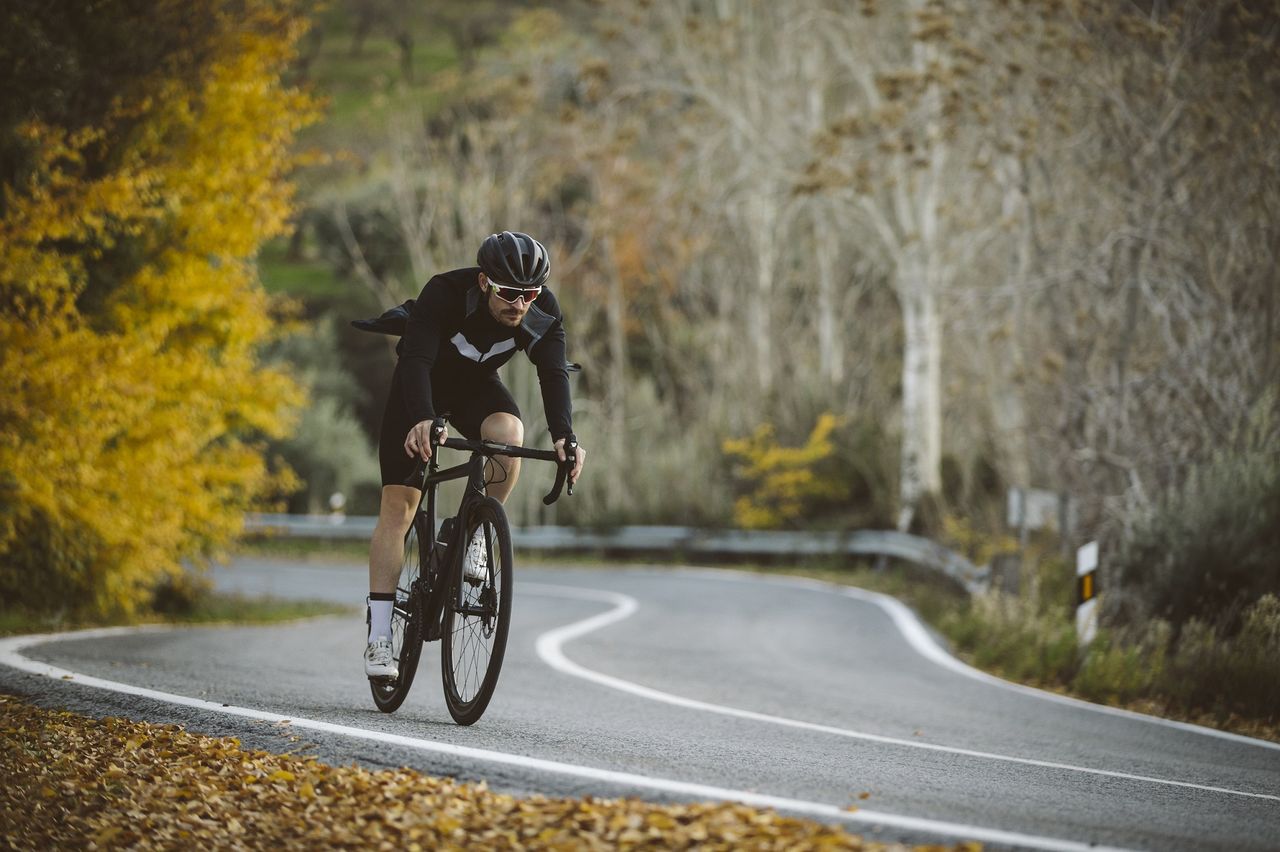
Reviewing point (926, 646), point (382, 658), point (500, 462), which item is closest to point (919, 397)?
point (926, 646)

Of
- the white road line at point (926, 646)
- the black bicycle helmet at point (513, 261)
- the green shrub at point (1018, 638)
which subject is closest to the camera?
the black bicycle helmet at point (513, 261)

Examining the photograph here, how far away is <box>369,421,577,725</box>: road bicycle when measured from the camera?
6188mm

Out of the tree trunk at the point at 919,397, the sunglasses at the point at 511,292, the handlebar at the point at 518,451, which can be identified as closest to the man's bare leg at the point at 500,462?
the handlebar at the point at 518,451

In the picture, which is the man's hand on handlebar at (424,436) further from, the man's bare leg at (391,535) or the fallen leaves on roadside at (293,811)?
the fallen leaves on roadside at (293,811)

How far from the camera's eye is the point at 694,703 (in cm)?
866

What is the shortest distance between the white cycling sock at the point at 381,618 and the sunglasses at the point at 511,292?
160cm

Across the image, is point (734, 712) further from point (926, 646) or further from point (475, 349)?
point (926, 646)

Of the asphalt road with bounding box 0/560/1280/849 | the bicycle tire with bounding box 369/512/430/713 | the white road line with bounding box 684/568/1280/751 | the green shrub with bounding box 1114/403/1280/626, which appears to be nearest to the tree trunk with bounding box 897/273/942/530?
the white road line with bounding box 684/568/1280/751

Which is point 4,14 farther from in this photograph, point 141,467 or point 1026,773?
point 1026,773

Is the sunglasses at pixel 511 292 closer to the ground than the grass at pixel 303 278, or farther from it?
closer to the ground

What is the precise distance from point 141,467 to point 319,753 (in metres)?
8.10

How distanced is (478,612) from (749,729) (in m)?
1.83

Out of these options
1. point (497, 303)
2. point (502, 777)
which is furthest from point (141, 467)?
point (502, 777)

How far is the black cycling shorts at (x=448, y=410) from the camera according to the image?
655 cm
